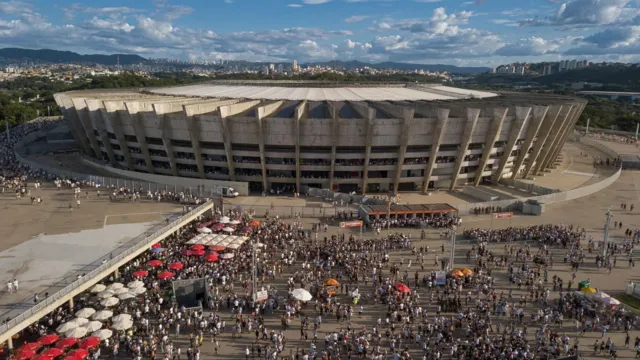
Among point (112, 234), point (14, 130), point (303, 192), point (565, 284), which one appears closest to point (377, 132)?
point (303, 192)

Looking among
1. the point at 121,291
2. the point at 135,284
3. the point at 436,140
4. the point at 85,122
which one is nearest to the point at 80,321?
the point at 121,291

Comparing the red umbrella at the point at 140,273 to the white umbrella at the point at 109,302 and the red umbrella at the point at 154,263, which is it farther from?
the white umbrella at the point at 109,302

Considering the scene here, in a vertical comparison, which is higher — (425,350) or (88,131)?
(88,131)

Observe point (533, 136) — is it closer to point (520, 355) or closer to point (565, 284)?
point (565, 284)

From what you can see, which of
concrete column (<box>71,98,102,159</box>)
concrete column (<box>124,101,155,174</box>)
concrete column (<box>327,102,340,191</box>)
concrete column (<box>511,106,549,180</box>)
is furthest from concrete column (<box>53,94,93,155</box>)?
concrete column (<box>511,106,549,180</box>)

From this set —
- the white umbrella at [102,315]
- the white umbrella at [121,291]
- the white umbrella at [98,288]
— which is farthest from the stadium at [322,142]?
the white umbrella at [102,315]

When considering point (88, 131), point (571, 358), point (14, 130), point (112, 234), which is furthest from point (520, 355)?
point (14, 130)

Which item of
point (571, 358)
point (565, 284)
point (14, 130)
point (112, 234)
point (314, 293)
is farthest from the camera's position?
point (14, 130)

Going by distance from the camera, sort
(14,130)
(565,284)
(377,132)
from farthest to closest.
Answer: (14,130) < (377,132) < (565,284)

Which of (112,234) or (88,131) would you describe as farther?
(88,131)
